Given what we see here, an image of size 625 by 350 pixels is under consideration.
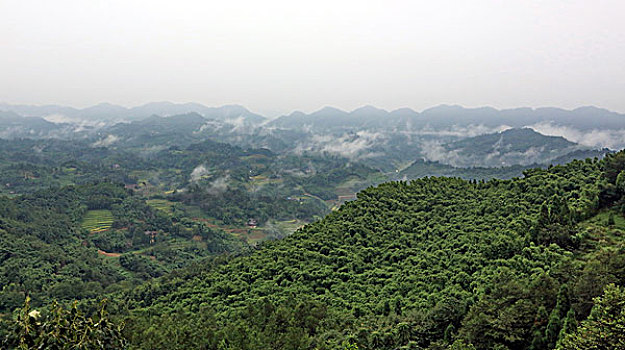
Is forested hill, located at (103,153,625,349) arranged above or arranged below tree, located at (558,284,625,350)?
below

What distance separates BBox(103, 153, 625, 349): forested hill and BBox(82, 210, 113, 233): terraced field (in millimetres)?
66246

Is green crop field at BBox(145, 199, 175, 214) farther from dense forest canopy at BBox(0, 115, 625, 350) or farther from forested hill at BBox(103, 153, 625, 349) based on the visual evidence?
forested hill at BBox(103, 153, 625, 349)

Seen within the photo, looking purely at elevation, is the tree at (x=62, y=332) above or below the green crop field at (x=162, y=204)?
above

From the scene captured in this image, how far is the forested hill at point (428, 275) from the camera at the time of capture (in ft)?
54.1

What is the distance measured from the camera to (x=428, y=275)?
965 inches

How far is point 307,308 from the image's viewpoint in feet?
78.1

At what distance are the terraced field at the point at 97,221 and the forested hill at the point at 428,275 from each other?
66.2m

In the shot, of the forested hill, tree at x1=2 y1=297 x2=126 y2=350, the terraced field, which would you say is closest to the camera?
tree at x1=2 y1=297 x2=126 y2=350

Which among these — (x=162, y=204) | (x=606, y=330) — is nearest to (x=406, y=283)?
(x=606, y=330)

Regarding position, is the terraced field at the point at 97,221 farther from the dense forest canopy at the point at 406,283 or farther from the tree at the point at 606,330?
the tree at the point at 606,330

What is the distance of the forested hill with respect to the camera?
54.1ft

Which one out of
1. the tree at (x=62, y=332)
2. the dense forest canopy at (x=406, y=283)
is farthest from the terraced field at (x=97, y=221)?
the tree at (x=62, y=332)

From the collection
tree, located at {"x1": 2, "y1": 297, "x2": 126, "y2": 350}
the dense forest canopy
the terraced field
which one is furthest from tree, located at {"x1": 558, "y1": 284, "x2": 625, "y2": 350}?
the terraced field

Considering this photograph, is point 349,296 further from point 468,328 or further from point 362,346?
point 468,328
